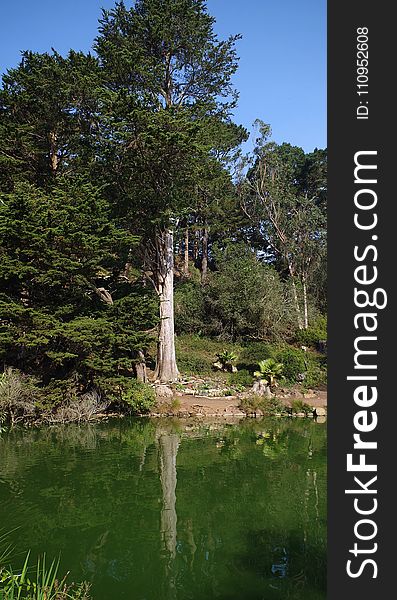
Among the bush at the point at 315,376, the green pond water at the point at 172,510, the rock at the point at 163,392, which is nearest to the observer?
the green pond water at the point at 172,510

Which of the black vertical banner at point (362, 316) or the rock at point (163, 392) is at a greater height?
the black vertical banner at point (362, 316)

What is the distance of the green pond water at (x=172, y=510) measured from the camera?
17.4ft

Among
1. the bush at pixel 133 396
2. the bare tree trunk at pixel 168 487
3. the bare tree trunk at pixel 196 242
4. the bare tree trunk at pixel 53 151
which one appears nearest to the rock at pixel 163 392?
the bush at pixel 133 396

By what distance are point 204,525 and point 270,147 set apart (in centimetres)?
2119

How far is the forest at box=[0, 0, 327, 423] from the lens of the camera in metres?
13.2

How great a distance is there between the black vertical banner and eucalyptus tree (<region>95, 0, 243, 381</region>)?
11047mm

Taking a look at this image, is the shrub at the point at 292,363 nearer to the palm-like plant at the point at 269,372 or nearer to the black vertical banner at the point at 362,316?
the palm-like plant at the point at 269,372

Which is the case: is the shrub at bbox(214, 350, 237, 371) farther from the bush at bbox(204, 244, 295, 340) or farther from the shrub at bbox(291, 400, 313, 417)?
the shrub at bbox(291, 400, 313, 417)

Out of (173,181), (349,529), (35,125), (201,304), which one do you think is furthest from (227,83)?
(349,529)

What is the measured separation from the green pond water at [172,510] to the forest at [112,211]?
89.7 inches

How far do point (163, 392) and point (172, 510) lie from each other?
27.9 feet

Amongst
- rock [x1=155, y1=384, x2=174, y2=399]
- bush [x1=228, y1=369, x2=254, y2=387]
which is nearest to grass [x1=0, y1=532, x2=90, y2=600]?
rock [x1=155, y1=384, x2=174, y2=399]

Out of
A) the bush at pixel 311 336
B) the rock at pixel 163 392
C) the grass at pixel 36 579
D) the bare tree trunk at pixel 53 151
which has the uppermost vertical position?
the bare tree trunk at pixel 53 151

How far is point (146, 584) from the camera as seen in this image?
16.9 ft
